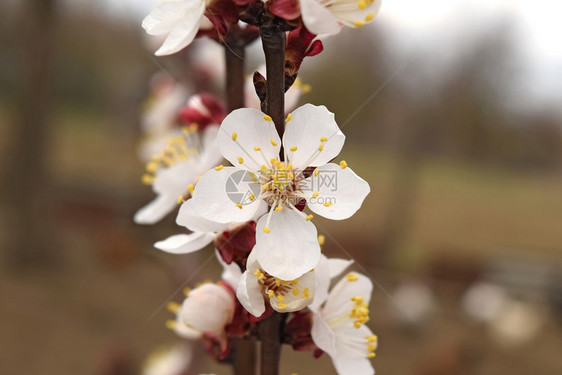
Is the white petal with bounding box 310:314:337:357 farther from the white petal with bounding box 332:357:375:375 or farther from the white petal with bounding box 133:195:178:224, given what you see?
the white petal with bounding box 133:195:178:224

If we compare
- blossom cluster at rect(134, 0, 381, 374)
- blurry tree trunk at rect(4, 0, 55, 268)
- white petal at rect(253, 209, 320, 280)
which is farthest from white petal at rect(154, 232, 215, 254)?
blurry tree trunk at rect(4, 0, 55, 268)

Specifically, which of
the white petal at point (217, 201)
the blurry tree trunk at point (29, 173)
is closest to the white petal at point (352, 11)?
the white petal at point (217, 201)

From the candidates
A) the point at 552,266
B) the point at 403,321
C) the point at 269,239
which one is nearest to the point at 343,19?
the point at 269,239

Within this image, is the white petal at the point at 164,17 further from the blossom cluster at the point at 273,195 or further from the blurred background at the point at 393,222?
the blurred background at the point at 393,222

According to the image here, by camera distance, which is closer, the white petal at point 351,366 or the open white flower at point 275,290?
the open white flower at point 275,290

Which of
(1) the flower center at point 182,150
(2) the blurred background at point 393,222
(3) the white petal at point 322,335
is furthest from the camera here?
(2) the blurred background at point 393,222

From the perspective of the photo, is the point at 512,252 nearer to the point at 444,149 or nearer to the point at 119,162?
the point at 444,149
